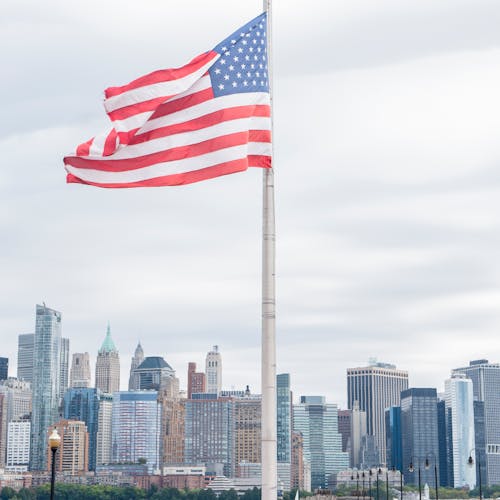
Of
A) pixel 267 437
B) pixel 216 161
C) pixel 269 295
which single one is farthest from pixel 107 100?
pixel 267 437

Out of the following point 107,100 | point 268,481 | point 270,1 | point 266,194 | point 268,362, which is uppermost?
point 270,1

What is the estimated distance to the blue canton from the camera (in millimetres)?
31703

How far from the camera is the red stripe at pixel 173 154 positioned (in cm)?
3109

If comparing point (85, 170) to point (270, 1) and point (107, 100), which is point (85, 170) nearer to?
point (107, 100)

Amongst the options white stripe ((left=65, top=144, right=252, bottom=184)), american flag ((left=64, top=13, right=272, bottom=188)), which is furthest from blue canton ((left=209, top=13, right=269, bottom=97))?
white stripe ((left=65, top=144, right=252, bottom=184))

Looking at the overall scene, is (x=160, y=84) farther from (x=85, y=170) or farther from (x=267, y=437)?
(x=267, y=437)

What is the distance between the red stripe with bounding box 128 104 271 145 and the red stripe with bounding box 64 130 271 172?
1.47 ft

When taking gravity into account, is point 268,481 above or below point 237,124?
below

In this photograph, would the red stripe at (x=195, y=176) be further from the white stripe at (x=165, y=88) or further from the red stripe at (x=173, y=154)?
the white stripe at (x=165, y=88)

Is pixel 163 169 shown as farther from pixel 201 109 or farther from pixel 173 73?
pixel 173 73

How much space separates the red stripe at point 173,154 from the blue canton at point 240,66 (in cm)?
122

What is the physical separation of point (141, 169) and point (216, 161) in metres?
2.03

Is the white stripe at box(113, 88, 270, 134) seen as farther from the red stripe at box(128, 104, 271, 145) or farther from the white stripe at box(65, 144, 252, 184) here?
the white stripe at box(65, 144, 252, 184)

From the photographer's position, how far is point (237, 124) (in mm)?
31312
